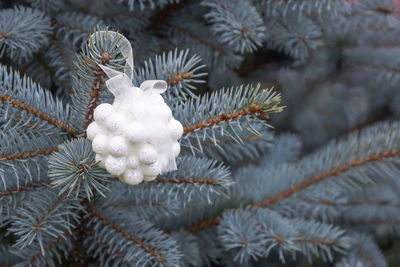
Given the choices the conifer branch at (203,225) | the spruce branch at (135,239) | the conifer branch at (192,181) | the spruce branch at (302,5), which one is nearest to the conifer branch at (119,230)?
the spruce branch at (135,239)

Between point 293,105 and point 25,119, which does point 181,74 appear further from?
point 293,105

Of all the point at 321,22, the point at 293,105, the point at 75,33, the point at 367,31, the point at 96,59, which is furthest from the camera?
the point at 293,105

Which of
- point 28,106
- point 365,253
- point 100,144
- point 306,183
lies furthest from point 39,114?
point 365,253

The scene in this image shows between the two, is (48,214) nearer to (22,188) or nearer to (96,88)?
(22,188)

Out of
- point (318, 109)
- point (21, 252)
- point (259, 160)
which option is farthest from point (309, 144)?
point (21, 252)

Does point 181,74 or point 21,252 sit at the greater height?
point 181,74

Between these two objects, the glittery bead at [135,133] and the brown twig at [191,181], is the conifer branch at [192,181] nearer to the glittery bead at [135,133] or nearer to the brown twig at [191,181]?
the brown twig at [191,181]
